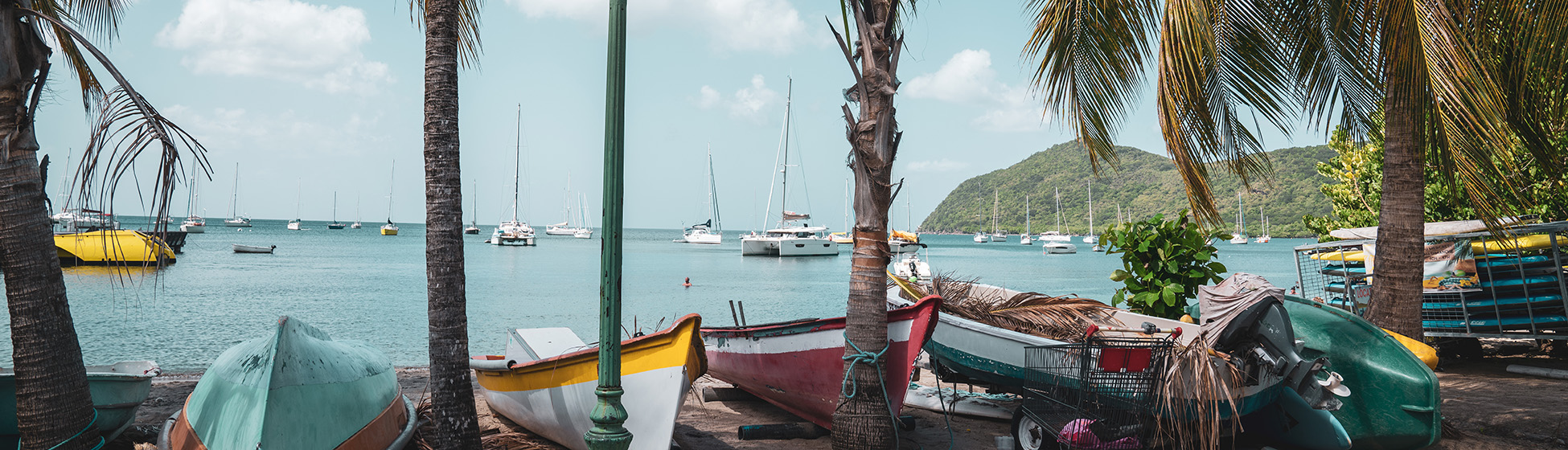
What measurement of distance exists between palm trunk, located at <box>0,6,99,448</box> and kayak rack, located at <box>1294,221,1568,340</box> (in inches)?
464

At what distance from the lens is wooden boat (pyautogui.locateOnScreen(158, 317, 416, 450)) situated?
5309 mm

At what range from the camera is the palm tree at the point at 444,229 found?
6003 millimetres

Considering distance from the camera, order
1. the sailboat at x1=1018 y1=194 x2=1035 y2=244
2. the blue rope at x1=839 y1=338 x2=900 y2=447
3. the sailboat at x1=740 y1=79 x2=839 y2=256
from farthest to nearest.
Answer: the sailboat at x1=1018 y1=194 x2=1035 y2=244
the sailboat at x1=740 y1=79 x2=839 y2=256
the blue rope at x1=839 y1=338 x2=900 y2=447

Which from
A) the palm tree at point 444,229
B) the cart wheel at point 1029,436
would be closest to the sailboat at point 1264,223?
the cart wheel at point 1029,436

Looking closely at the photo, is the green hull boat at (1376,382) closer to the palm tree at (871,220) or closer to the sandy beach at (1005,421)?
the sandy beach at (1005,421)

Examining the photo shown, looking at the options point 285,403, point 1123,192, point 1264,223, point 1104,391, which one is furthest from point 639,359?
point 1264,223

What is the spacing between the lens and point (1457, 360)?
35.2 ft

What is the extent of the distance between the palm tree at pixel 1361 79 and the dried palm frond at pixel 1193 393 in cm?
122

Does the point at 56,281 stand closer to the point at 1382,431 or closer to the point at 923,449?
the point at 923,449

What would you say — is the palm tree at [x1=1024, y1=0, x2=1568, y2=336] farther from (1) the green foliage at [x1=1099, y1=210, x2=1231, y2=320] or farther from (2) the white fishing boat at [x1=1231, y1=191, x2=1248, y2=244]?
(2) the white fishing boat at [x1=1231, y1=191, x2=1248, y2=244]

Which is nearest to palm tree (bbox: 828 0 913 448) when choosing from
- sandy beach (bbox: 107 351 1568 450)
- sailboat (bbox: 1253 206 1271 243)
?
sandy beach (bbox: 107 351 1568 450)

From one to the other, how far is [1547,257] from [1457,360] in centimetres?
195

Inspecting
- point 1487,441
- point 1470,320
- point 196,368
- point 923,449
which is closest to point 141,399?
point 923,449

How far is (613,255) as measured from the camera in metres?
4.66
